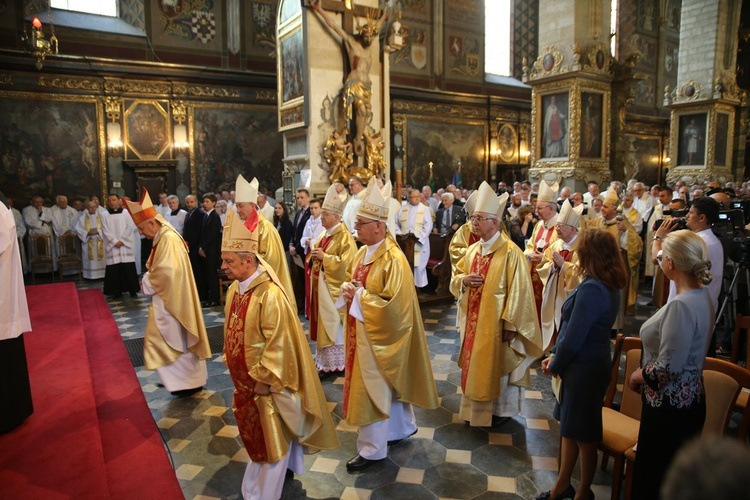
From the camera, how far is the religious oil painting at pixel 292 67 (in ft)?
32.3

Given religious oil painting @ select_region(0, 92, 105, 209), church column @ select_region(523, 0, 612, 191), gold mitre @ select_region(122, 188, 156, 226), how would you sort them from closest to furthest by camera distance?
gold mitre @ select_region(122, 188, 156, 226), religious oil painting @ select_region(0, 92, 105, 209), church column @ select_region(523, 0, 612, 191)

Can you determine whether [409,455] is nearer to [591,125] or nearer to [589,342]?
[589,342]

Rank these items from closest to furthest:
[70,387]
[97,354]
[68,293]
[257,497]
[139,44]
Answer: [257,497]
[70,387]
[97,354]
[68,293]
[139,44]

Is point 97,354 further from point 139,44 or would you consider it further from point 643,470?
point 139,44

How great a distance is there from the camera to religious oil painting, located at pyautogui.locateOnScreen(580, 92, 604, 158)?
48.4 feet

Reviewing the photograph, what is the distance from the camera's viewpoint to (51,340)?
227 inches

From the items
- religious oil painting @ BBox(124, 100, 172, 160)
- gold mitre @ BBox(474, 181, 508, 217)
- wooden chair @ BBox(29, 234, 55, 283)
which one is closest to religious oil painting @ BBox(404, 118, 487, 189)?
religious oil painting @ BBox(124, 100, 172, 160)

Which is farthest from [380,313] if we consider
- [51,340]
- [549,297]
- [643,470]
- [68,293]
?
[68,293]

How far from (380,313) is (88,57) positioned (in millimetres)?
14259

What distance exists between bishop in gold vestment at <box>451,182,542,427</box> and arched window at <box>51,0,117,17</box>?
15260 mm

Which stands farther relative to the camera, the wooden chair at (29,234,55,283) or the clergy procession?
the wooden chair at (29,234,55,283)

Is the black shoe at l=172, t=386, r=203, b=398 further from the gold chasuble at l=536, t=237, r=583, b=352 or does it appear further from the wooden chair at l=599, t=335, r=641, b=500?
the wooden chair at l=599, t=335, r=641, b=500

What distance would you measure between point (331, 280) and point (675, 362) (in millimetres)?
3948

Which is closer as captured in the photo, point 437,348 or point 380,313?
point 380,313
